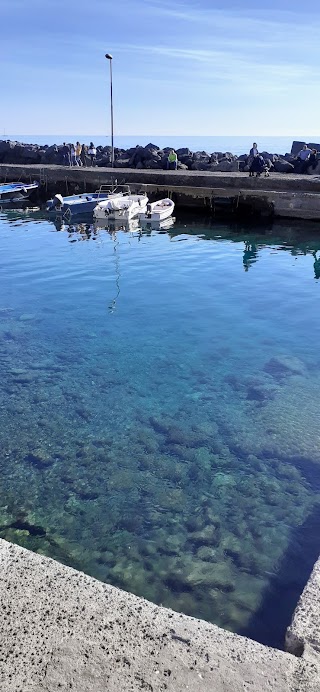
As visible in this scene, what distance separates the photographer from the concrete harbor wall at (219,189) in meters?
23.5

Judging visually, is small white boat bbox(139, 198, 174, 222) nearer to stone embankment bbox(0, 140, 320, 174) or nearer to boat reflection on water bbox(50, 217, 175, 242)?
boat reflection on water bbox(50, 217, 175, 242)

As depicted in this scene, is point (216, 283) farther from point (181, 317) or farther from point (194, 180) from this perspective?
point (194, 180)

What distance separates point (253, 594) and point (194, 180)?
25.1 m

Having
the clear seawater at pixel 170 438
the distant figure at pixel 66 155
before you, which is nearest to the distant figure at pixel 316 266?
the clear seawater at pixel 170 438

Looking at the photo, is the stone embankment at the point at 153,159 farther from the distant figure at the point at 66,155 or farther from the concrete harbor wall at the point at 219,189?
the concrete harbor wall at the point at 219,189

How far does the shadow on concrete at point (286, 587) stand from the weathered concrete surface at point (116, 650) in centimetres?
98

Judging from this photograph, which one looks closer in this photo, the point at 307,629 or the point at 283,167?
the point at 307,629

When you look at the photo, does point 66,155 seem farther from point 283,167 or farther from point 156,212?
point 156,212

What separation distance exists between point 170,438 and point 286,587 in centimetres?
277

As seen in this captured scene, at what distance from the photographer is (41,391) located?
8227 mm

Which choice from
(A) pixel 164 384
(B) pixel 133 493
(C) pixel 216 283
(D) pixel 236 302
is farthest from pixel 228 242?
(B) pixel 133 493

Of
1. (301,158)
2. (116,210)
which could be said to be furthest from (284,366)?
(301,158)

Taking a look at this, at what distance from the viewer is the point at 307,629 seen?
3.17 metres

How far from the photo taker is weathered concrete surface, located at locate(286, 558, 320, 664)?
305 cm
